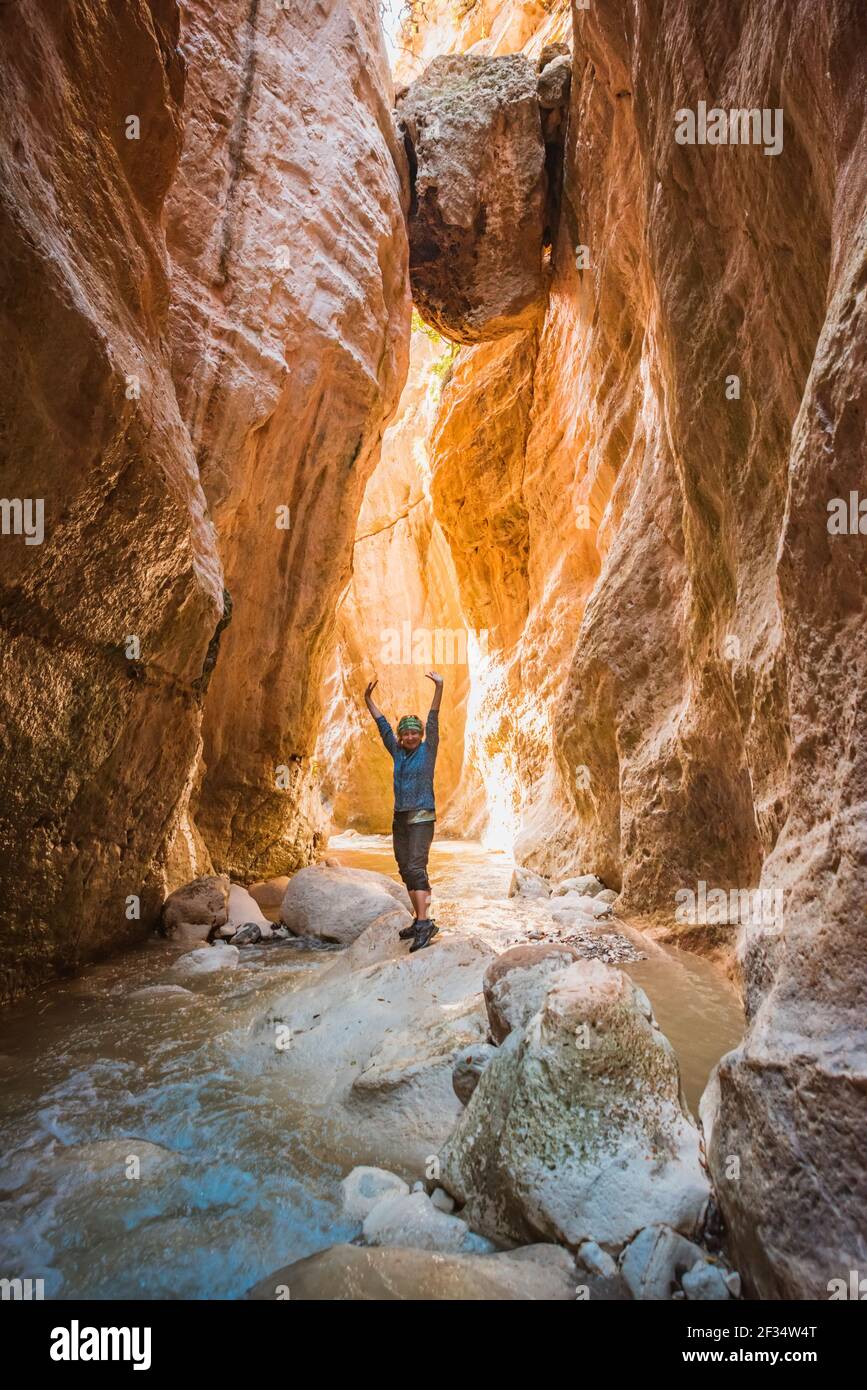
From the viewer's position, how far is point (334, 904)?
674 cm

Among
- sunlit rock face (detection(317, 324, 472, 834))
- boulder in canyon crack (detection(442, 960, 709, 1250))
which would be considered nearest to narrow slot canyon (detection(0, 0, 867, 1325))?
boulder in canyon crack (detection(442, 960, 709, 1250))

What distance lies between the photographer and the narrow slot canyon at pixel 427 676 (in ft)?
7.11

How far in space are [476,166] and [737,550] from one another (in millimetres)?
9473

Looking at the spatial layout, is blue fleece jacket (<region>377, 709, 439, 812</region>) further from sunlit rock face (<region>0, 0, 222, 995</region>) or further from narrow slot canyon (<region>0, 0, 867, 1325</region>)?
sunlit rock face (<region>0, 0, 222, 995</region>)

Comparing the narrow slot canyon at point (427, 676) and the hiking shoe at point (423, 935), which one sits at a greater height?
the narrow slot canyon at point (427, 676)

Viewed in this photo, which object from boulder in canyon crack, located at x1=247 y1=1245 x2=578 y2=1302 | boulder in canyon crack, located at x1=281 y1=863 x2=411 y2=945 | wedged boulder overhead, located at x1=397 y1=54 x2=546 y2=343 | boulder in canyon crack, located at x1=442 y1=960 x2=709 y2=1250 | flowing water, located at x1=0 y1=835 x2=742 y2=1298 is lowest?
boulder in canyon crack, located at x1=281 y1=863 x2=411 y2=945

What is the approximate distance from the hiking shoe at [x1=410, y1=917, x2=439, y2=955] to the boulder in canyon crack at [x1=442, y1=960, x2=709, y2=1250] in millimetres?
2441

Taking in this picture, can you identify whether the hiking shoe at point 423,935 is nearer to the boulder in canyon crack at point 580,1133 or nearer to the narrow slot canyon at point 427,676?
the narrow slot canyon at point 427,676

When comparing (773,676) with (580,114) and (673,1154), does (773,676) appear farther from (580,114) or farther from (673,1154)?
(580,114)

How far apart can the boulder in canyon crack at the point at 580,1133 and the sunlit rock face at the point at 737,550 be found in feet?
0.59

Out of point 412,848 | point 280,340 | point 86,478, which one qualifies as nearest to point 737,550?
point 412,848

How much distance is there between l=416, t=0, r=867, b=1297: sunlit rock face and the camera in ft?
6.65

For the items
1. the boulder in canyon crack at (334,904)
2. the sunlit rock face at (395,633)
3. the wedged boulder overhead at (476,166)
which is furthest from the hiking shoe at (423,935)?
the sunlit rock face at (395,633)
